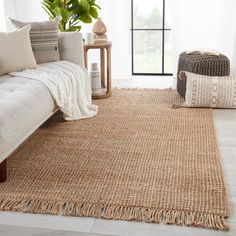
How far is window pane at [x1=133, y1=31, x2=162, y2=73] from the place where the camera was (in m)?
5.02

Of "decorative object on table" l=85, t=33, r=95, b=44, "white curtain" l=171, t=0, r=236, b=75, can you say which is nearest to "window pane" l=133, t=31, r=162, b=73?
"white curtain" l=171, t=0, r=236, b=75

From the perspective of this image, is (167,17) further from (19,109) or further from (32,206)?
(32,206)

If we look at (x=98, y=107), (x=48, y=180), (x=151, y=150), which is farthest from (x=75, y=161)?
(x=98, y=107)

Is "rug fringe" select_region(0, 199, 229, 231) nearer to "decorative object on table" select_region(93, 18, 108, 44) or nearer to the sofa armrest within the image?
the sofa armrest

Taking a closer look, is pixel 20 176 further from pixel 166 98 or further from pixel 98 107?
pixel 166 98

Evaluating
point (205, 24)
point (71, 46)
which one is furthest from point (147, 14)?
point (71, 46)

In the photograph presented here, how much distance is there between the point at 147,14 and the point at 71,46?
1890mm

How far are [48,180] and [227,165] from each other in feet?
3.37

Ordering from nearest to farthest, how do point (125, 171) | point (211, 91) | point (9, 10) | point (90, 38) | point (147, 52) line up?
point (125, 171), point (211, 91), point (90, 38), point (9, 10), point (147, 52)

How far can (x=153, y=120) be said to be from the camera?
308cm

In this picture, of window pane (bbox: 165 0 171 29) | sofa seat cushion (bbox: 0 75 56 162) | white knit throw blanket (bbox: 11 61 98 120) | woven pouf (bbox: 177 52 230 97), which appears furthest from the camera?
window pane (bbox: 165 0 171 29)

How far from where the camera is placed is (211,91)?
3.30 m

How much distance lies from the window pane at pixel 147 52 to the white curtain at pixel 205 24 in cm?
55

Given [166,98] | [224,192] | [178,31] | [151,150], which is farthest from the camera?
[178,31]
